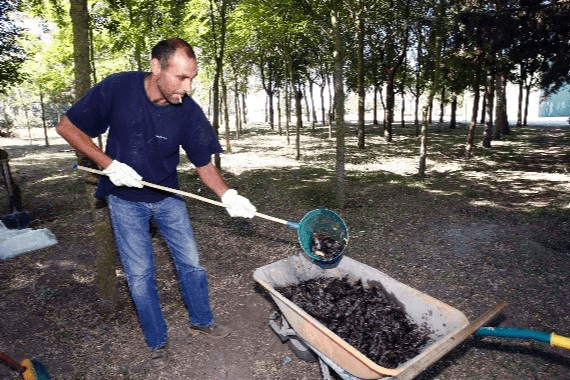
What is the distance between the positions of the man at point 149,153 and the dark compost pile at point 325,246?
912 millimetres

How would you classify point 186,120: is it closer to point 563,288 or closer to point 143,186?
point 143,186

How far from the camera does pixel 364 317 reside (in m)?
3.79

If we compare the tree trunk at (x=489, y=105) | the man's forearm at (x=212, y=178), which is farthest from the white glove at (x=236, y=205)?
the tree trunk at (x=489, y=105)

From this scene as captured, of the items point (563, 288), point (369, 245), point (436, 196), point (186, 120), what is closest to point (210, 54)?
point (436, 196)

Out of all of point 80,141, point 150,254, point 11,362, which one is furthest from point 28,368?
point 80,141

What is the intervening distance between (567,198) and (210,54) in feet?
52.4

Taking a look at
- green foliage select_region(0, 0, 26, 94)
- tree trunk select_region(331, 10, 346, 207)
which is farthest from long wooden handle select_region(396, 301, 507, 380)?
green foliage select_region(0, 0, 26, 94)

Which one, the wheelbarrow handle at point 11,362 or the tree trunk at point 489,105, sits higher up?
the tree trunk at point 489,105

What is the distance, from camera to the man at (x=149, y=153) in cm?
340

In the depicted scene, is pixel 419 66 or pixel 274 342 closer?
pixel 274 342

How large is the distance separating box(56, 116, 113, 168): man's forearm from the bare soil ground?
2413 mm

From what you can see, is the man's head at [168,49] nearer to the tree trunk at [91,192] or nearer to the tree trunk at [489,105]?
the tree trunk at [91,192]

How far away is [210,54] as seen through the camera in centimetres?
1833

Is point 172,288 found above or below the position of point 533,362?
above
